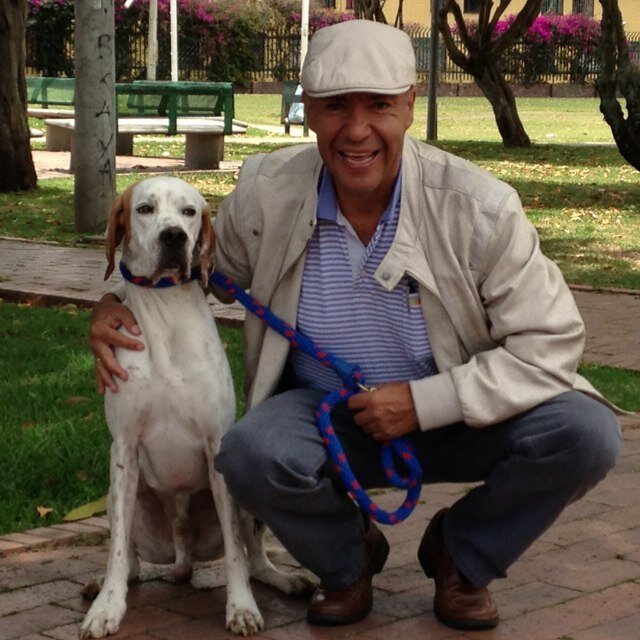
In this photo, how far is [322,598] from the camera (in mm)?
4102

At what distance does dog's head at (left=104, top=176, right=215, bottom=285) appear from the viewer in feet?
12.9

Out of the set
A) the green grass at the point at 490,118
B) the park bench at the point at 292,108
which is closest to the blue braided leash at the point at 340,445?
the green grass at the point at 490,118

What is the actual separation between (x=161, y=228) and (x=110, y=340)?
0.35 meters

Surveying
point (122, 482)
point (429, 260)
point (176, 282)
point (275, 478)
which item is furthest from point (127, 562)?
point (429, 260)

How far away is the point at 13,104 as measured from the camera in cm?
1525

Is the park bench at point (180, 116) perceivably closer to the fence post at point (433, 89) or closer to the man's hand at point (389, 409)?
the fence post at point (433, 89)

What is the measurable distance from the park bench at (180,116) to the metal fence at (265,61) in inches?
820

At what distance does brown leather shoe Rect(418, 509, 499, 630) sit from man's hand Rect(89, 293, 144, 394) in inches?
40.0

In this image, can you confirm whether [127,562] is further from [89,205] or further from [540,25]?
[540,25]

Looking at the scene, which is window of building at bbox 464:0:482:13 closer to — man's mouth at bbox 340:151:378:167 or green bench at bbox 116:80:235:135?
green bench at bbox 116:80:235:135

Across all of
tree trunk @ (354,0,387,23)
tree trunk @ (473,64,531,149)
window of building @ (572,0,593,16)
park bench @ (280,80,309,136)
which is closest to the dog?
tree trunk @ (473,64,531,149)

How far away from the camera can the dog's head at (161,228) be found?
12.9 feet

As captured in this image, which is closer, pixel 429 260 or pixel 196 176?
pixel 429 260

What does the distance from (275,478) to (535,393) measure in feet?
2.31
